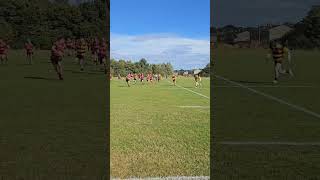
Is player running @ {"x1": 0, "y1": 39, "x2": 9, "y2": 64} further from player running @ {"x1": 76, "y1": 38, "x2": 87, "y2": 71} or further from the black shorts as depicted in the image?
player running @ {"x1": 76, "y1": 38, "x2": 87, "y2": 71}

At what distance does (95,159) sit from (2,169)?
1.27 metres

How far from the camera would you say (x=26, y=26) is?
2092 centimetres

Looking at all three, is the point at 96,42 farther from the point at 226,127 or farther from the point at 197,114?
the point at 226,127

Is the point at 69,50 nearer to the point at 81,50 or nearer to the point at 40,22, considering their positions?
the point at 81,50

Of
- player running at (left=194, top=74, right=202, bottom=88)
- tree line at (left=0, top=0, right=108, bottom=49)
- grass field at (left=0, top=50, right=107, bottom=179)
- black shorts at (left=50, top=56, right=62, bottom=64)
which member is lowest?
grass field at (left=0, top=50, right=107, bottom=179)

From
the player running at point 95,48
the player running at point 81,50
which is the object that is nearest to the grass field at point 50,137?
the player running at point 95,48

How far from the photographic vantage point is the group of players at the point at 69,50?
65.9 feet

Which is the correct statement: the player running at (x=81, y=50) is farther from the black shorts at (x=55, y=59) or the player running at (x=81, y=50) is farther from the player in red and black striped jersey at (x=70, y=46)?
the black shorts at (x=55, y=59)

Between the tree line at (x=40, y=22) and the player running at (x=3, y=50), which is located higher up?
the tree line at (x=40, y=22)

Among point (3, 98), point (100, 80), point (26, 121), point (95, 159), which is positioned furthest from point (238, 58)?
point (95, 159)

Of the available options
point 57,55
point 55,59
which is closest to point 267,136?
point 57,55

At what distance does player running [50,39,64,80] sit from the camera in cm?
2114

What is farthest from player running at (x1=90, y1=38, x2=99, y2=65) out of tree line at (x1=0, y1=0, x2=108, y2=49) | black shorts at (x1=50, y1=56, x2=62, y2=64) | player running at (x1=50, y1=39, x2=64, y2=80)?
black shorts at (x1=50, y1=56, x2=62, y2=64)

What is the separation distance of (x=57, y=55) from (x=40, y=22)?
1787mm
